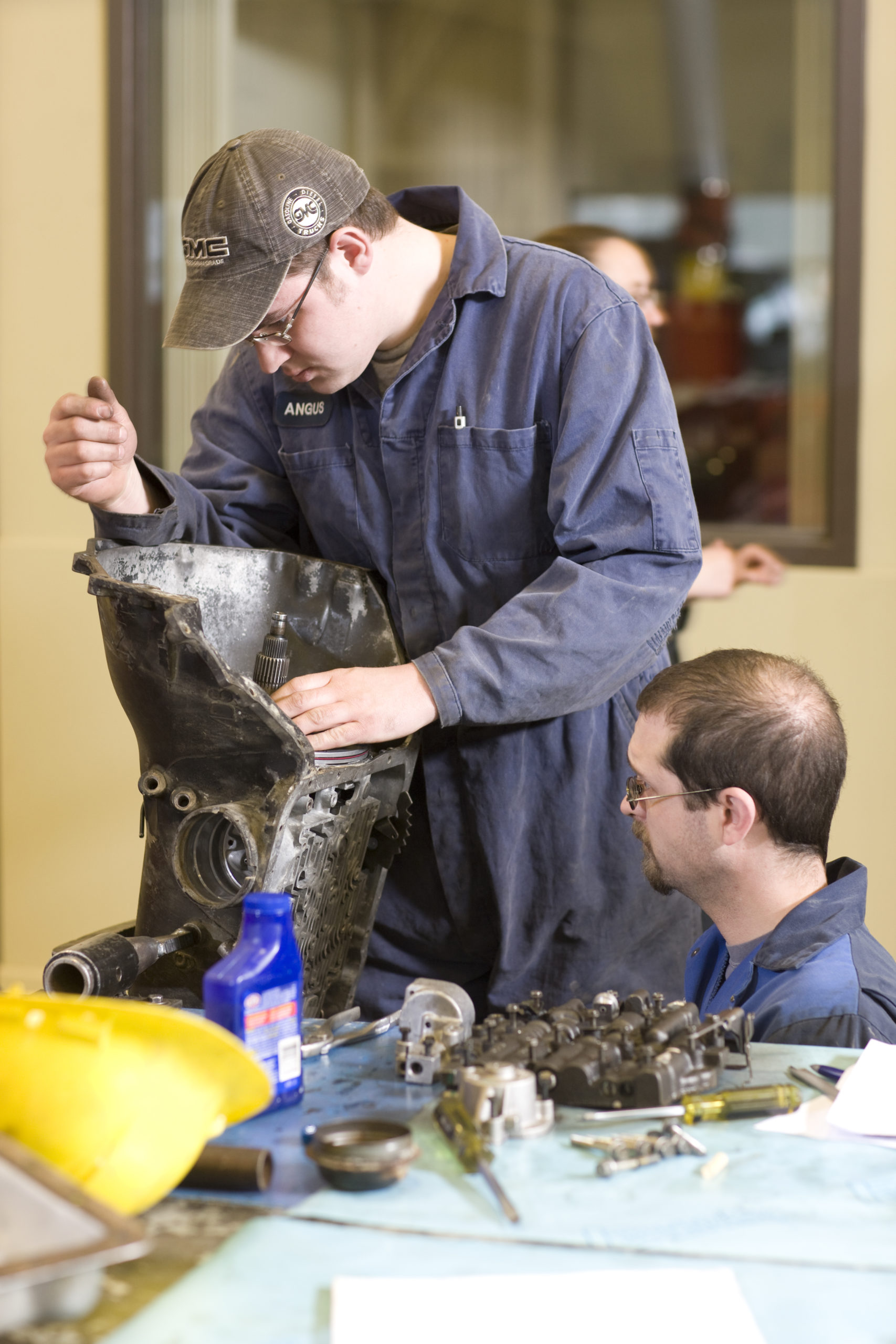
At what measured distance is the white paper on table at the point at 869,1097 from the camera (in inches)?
44.6

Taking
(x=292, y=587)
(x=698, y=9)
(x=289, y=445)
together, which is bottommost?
(x=292, y=587)

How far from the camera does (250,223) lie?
1529 millimetres

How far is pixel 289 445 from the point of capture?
1.85m

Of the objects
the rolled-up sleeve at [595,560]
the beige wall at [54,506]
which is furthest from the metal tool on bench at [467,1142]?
the beige wall at [54,506]

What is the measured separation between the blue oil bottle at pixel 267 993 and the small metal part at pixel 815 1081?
1.57ft

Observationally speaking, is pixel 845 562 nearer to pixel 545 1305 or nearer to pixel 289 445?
pixel 289 445

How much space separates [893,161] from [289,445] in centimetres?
174

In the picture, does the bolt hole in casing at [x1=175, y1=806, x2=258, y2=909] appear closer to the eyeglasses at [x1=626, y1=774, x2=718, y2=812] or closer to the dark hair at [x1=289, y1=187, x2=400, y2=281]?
the eyeglasses at [x1=626, y1=774, x2=718, y2=812]

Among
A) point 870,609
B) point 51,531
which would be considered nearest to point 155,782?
point 870,609

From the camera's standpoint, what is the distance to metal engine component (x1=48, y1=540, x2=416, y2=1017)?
1399 mm

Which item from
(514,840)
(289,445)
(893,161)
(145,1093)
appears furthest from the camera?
(893,161)

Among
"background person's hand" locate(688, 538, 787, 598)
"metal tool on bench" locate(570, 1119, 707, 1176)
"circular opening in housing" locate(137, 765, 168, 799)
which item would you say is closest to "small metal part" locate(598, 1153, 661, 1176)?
"metal tool on bench" locate(570, 1119, 707, 1176)

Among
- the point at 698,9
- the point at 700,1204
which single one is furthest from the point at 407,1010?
the point at 698,9

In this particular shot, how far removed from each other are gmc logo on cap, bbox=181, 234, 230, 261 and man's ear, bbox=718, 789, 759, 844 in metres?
0.88
